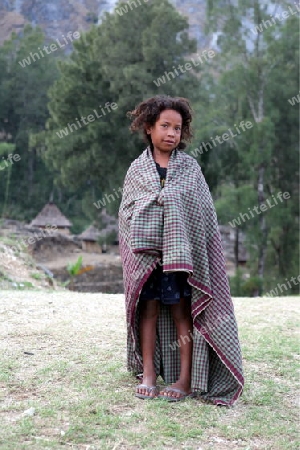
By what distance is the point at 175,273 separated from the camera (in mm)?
2850

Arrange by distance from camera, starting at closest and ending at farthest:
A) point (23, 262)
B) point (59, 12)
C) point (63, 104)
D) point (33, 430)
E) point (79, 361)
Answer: point (33, 430), point (79, 361), point (23, 262), point (63, 104), point (59, 12)

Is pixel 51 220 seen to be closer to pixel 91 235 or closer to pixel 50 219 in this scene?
pixel 50 219

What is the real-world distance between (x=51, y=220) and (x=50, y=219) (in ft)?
0.35

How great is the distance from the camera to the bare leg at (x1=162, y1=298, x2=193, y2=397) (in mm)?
2936

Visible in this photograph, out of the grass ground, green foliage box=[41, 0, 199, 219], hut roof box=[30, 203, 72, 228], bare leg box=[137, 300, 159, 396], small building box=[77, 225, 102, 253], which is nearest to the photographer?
the grass ground

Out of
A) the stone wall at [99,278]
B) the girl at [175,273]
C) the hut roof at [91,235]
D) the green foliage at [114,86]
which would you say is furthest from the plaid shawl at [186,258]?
the hut roof at [91,235]

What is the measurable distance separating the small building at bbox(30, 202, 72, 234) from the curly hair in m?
22.1

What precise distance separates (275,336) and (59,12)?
57152 mm

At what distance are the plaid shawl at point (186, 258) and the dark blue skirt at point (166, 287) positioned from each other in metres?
0.06

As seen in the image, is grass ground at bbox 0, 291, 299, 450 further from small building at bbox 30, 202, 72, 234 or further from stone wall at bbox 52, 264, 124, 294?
small building at bbox 30, 202, 72, 234

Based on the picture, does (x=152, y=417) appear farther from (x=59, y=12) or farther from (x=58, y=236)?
(x=59, y=12)

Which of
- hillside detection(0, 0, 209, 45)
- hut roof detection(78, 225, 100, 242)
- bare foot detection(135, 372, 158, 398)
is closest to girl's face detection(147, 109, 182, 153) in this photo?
bare foot detection(135, 372, 158, 398)

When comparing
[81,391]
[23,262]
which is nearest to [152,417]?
[81,391]

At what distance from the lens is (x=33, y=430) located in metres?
2.41
